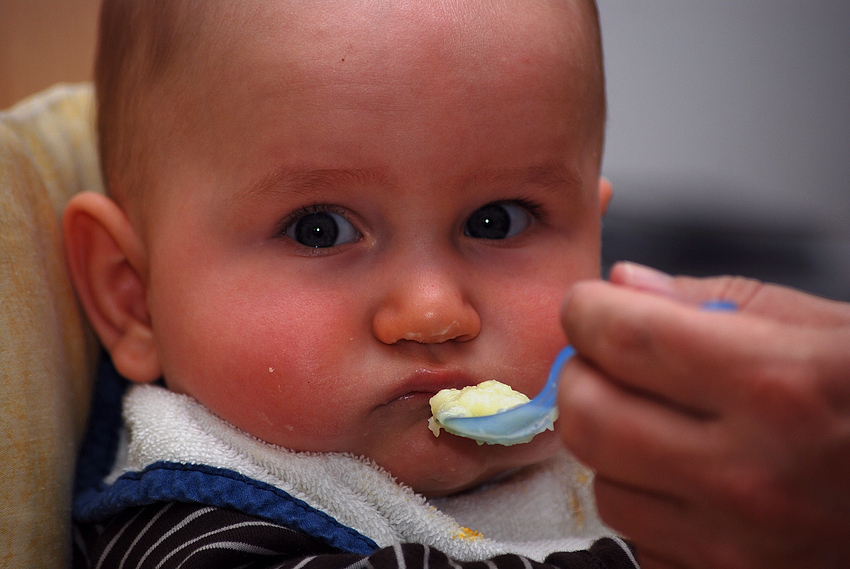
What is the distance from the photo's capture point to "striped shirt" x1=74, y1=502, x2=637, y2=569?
2.35ft

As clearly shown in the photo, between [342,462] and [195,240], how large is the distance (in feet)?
0.99

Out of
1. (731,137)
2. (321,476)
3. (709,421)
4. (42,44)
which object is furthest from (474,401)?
(731,137)

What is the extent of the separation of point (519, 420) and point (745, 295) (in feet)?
0.74

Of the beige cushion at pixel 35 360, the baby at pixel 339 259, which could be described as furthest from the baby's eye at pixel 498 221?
the beige cushion at pixel 35 360

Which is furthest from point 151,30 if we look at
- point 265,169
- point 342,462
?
point 342,462

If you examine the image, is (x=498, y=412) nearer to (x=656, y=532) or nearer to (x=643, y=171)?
(x=656, y=532)

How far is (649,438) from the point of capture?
19.4 inches

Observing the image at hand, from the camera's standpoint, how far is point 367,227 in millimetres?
848

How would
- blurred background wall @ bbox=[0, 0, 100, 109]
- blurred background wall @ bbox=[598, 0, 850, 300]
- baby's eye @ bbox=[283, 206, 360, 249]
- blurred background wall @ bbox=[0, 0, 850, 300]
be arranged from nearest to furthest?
baby's eye @ bbox=[283, 206, 360, 249]
blurred background wall @ bbox=[0, 0, 100, 109]
blurred background wall @ bbox=[0, 0, 850, 300]
blurred background wall @ bbox=[598, 0, 850, 300]

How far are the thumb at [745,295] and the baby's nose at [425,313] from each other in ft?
0.85

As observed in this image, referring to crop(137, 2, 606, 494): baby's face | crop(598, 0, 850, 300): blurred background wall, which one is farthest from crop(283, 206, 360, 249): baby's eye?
crop(598, 0, 850, 300): blurred background wall

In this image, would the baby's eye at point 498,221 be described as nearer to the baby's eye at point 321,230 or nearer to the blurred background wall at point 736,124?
the baby's eye at point 321,230

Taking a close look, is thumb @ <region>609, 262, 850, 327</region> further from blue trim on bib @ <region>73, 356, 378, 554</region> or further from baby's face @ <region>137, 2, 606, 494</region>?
blue trim on bib @ <region>73, 356, 378, 554</region>

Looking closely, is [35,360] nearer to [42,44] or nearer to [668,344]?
[668,344]
